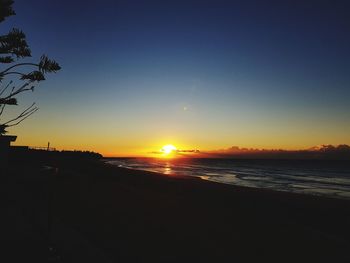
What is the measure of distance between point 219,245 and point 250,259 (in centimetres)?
107

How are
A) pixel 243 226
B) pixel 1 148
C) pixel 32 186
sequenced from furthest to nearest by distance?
pixel 1 148 < pixel 32 186 < pixel 243 226

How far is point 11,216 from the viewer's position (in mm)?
8219

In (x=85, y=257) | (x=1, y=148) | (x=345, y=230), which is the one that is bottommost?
(x=345, y=230)

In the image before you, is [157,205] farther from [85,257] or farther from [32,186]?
[85,257]

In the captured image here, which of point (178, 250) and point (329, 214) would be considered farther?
point (329, 214)

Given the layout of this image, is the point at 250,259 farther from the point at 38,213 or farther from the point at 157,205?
the point at 157,205

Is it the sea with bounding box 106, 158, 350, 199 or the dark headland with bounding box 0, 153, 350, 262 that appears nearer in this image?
the dark headland with bounding box 0, 153, 350, 262

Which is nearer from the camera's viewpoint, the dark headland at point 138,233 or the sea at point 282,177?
the dark headland at point 138,233

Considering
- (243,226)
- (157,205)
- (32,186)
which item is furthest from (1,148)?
(243,226)

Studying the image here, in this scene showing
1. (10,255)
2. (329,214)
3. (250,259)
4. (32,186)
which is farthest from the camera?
(329,214)

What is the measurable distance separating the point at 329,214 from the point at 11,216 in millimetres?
15101

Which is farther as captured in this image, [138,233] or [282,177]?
[282,177]

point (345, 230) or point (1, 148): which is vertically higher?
point (1, 148)

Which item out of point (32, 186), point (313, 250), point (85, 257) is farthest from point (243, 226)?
point (32, 186)
